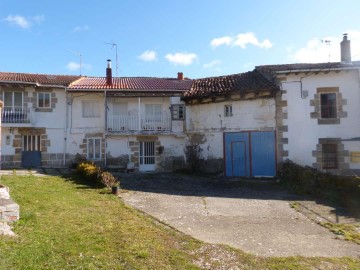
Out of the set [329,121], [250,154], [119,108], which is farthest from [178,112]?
[329,121]

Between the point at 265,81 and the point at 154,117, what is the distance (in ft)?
22.8

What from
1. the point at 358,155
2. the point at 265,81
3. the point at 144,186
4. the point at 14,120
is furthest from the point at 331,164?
the point at 14,120

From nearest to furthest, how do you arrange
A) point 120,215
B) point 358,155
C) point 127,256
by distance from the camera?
point 127,256 → point 120,215 → point 358,155

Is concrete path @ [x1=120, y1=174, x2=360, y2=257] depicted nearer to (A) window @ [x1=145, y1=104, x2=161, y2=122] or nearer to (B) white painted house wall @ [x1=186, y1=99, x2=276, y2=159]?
(B) white painted house wall @ [x1=186, y1=99, x2=276, y2=159]

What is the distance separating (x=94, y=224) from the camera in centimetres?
789

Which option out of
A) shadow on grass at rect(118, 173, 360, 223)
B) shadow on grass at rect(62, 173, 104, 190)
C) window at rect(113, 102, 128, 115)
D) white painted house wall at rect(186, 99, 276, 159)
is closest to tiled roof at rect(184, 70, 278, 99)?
white painted house wall at rect(186, 99, 276, 159)

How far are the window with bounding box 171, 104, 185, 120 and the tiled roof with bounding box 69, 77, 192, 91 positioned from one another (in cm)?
110

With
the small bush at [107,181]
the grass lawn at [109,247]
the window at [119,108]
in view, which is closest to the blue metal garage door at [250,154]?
the window at [119,108]

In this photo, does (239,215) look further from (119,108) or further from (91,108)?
(91,108)

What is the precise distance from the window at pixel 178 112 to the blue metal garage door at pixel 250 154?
3329 millimetres

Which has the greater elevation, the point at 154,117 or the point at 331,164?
the point at 154,117

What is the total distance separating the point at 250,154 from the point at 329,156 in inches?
153

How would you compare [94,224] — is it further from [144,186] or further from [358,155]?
[358,155]

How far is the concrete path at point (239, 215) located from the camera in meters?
7.25
